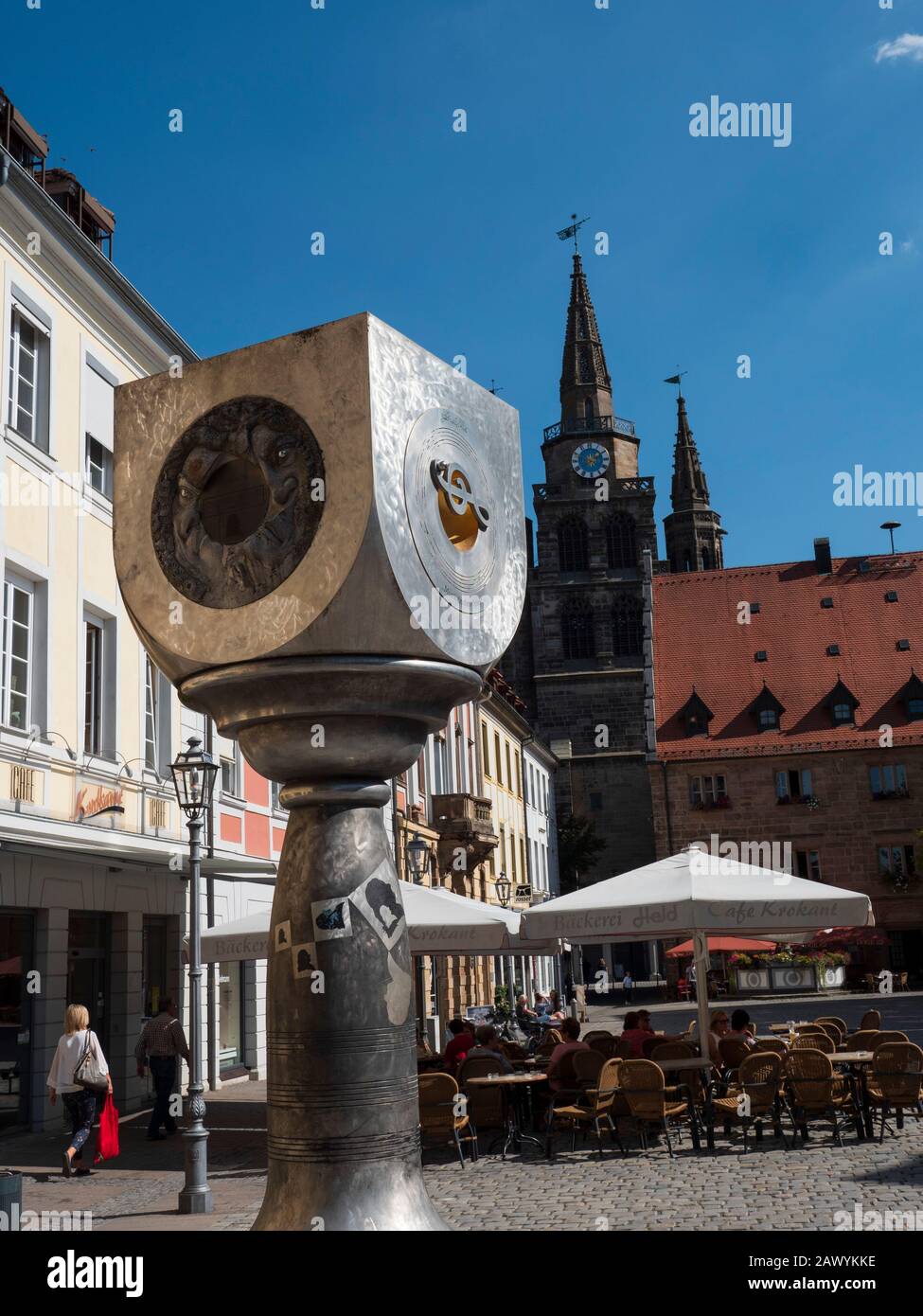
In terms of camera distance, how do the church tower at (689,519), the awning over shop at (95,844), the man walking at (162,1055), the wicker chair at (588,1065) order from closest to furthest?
the wicker chair at (588,1065), the awning over shop at (95,844), the man walking at (162,1055), the church tower at (689,519)

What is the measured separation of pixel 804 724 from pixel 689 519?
143 ft

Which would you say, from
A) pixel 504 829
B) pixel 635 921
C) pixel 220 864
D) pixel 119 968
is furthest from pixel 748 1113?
pixel 504 829

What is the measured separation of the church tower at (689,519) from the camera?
93.8 m

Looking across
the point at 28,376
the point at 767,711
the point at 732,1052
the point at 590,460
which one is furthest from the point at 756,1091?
the point at 590,460

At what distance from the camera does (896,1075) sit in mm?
11258

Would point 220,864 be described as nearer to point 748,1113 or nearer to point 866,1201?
point 748,1113

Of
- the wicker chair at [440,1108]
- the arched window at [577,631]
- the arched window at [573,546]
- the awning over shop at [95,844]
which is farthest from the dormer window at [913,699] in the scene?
the wicker chair at [440,1108]

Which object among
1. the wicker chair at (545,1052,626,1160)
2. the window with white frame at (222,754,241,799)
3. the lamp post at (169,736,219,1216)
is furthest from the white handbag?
the window with white frame at (222,754,241,799)

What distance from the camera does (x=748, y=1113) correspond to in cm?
1127

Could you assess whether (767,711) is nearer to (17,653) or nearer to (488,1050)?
(488,1050)

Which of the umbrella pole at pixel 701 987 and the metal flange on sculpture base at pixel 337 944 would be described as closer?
the metal flange on sculpture base at pixel 337 944

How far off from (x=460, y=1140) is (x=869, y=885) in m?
40.5

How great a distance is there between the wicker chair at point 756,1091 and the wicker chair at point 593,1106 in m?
0.89

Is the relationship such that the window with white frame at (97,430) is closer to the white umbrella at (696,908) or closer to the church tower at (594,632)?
the white umbrella at (696,908)
